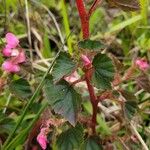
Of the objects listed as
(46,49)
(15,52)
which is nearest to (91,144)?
(15,52)

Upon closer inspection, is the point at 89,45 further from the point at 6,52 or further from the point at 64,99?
the point at 6,52

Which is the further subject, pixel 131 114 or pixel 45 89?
pixel 131 114

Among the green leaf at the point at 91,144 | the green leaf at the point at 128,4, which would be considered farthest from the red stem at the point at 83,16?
the green leaf at the point at 91,144

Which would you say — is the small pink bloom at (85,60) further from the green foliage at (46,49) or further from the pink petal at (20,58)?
the green foliage at (46,49)

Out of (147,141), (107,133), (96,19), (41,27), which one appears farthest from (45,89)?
(96,19)

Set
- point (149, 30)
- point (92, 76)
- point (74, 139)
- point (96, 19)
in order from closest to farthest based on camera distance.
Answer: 1. point (92, 76)
2. point (74, 139)
3. point (149, 30)
4. point (96, 19)

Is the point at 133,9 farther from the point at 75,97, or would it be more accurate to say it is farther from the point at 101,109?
the point at 101,109
